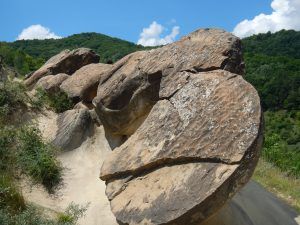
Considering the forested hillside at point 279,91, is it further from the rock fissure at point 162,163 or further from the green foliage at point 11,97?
the rock fissure at point 162,163

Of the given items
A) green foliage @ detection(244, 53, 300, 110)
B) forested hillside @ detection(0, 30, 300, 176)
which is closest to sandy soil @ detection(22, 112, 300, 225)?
forested hillside @ detection(0, 30, 300, 176)

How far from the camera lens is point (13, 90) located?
937cm

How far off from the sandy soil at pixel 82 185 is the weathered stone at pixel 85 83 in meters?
0.95

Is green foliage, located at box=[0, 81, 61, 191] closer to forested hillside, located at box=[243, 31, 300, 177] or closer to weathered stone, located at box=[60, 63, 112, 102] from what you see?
weathered stone, located at box=[60, 63, 112, 102]

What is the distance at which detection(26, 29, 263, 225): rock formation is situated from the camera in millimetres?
5504

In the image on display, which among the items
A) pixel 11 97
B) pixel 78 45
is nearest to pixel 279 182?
pixel 11 97

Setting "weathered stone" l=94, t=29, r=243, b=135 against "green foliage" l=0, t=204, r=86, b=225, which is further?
"weathered stone" l=94, t=29, r=243, b=135

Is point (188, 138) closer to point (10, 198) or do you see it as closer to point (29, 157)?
point (10, 198)

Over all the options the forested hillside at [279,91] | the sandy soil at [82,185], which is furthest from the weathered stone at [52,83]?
the forested hillside at [279,91]

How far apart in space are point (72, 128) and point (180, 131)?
3200 millimetres

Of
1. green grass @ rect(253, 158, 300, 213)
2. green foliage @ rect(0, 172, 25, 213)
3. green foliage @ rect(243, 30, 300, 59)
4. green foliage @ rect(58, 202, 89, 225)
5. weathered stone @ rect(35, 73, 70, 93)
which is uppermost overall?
green foliage @ rect(243, 30, 300, 59)

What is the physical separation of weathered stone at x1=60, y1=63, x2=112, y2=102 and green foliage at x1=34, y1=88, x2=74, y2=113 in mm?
135

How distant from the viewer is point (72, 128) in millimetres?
8875

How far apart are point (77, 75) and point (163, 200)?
5619 millimetres
